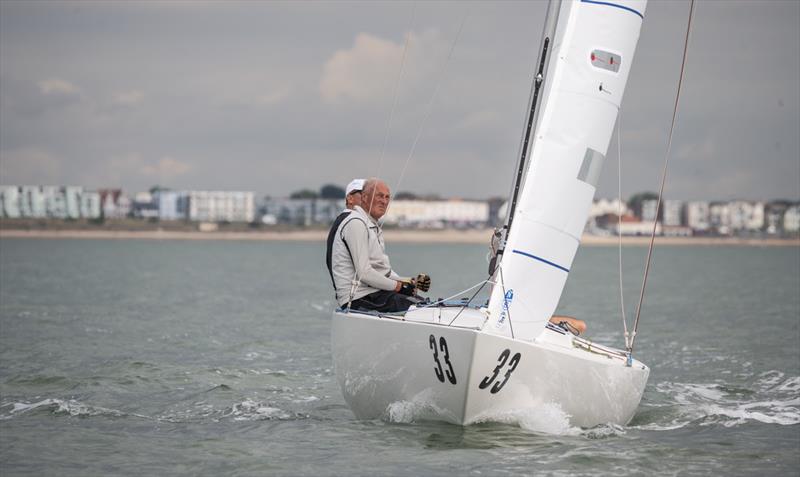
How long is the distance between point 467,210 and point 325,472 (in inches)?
7386

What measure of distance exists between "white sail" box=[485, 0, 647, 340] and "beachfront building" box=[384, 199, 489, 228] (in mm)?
170810

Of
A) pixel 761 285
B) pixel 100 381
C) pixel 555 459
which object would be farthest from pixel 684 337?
pixel 761 285

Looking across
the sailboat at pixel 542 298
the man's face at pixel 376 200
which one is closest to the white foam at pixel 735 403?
the sailboat at pixel 542 298

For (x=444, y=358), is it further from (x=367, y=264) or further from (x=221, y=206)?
(x=221, y=206)

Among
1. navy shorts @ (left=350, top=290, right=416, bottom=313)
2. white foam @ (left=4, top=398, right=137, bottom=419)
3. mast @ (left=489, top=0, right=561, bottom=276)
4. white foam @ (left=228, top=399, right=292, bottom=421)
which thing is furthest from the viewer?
white foam @ (left=4, top=398, right=137, bottom=419)

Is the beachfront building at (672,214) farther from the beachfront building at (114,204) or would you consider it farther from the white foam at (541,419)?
the white foam at (541,419)

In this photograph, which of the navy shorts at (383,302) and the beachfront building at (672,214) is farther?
the beachfront building at (672,214)

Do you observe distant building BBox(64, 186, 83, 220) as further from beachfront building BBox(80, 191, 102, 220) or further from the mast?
the mast

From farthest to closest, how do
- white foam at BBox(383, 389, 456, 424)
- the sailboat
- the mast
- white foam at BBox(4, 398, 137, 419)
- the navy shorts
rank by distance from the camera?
white foam at BBox(4, 398, 137, 419), the navy shorts, the mast, white foam at BBox(383, 389, 456, 424), the sailboat

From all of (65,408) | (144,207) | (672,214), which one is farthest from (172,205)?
(65,408)

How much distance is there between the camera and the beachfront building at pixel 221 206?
186 metres

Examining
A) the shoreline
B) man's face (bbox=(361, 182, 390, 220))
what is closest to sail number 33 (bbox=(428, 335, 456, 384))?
man's face (bbox=(361, 182, 390, 220))

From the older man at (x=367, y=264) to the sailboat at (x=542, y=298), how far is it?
14.0 inches

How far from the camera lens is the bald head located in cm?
914
